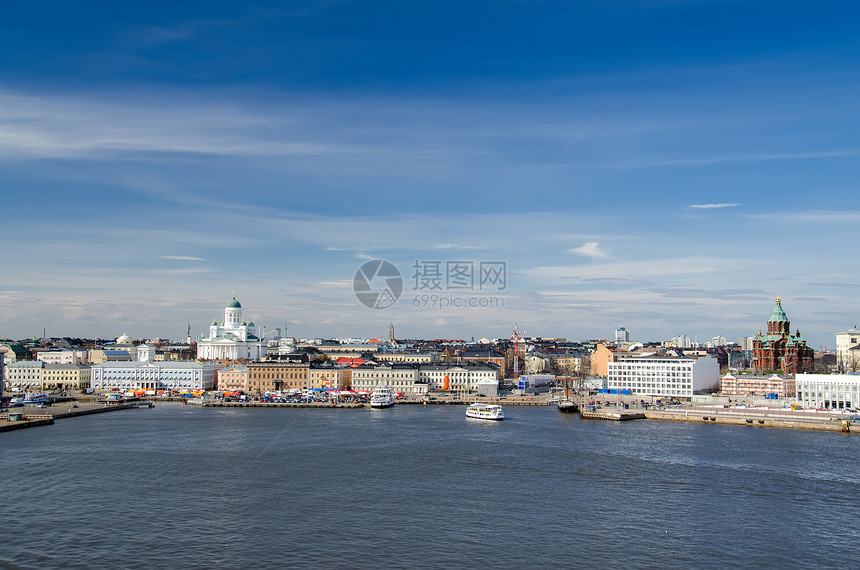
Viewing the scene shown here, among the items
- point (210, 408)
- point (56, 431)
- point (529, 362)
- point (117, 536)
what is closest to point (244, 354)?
point (529, 362)

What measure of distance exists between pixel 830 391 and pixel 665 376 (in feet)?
31.7

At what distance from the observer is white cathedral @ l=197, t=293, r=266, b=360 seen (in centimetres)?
6122

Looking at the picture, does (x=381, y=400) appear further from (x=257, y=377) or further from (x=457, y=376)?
(x=257, y=377)

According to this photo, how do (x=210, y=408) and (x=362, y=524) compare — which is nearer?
(x=362, y=524)

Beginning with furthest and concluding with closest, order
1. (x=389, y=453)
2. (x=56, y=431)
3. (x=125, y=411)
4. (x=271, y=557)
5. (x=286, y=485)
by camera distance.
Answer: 1. (x=125, y=411)
2. (x=56, y=431)
3. (x=389, y=453)
4. (x=286, y=485)
5. (x=271, y=557)

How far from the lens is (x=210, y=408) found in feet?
112

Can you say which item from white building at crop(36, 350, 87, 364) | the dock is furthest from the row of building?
white building at crop(36, 350, 87, 364)

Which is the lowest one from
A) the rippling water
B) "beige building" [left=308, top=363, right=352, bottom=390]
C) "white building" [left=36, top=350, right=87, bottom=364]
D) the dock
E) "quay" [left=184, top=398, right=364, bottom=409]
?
"quay" [left=184, top=398, right=364, bottom=409]

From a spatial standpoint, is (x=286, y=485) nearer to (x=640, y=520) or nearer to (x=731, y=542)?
(x=640, y=520)

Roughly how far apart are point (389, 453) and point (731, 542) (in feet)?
29.9

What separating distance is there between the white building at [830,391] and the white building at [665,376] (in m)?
7.45

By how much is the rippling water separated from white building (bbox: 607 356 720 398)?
540 inches

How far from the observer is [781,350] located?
4144 cm

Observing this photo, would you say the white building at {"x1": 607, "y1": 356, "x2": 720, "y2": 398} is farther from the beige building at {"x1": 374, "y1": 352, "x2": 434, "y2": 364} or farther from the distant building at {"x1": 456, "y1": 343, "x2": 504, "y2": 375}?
the beige building at {"x1": 374, "y1": 352, "x2": 434, "y2": 364}
